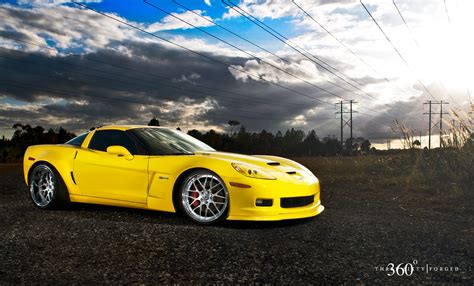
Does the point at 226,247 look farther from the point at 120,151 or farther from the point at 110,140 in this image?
the point at 110,140

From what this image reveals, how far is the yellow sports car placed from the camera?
18.1ft

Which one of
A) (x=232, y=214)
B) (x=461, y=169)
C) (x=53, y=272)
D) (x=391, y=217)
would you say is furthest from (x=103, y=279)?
(x=461, y=169)

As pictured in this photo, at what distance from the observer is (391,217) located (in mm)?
6832

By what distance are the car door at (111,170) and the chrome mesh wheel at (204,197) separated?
0.70 metres

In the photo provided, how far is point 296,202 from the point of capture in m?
5.80

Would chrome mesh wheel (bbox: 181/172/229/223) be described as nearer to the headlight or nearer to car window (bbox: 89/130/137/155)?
the headlight

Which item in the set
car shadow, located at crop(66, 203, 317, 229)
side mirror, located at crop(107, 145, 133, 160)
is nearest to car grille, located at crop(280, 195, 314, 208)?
car shadow, located at crop(66, 203, 317, 229)

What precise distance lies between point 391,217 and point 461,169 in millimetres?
4362

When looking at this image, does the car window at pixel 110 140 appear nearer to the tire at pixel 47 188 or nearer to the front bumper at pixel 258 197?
the tire at pixel 47 188

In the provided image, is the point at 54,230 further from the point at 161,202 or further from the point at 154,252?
the point at 154,252

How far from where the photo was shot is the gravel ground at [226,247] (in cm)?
385

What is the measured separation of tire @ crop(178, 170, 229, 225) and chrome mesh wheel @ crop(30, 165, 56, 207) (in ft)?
8.40

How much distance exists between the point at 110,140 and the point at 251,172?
2488mm

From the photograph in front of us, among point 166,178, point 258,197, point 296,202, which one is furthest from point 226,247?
point 166,178
